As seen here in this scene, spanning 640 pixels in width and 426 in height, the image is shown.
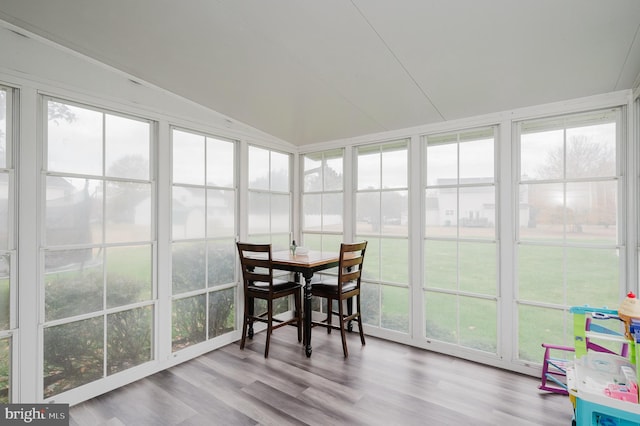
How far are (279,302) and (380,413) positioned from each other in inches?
77.9

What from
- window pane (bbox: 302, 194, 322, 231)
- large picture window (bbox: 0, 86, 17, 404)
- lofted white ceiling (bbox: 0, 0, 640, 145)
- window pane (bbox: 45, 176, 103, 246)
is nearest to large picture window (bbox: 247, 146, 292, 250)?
window pane (bbox: 302, 194, 322, 231)

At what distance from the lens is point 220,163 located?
3238mm

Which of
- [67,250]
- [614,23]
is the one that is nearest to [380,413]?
[67,250]

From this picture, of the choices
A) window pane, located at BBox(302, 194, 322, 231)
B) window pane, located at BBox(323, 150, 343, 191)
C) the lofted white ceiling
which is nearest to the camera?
the lofted white ceiling

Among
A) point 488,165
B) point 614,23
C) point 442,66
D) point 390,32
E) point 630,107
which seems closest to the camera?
point 614,23

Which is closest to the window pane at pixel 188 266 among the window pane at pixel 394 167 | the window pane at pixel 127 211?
the window pane at pixel 127 211

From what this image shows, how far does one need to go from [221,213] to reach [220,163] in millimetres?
507

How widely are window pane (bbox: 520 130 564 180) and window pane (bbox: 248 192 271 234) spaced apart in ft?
8.41

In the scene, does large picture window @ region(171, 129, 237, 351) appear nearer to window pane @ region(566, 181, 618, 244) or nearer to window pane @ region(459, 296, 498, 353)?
window pane @ region(459, 296, 498, 353)

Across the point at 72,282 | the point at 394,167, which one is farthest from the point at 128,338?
the point at 394,167

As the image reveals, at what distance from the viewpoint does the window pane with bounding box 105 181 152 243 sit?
8.04 ft

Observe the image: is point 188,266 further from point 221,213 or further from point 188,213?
point 221,213

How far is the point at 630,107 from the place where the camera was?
2240 mm

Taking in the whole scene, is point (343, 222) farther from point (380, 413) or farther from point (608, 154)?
point (608, 154)
